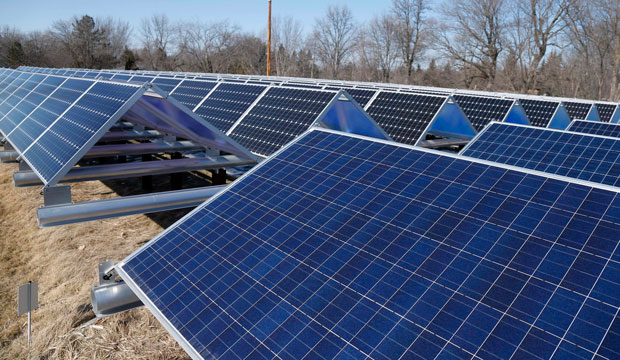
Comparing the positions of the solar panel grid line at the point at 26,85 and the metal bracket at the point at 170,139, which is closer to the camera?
the metal bracket at the point at 170,139

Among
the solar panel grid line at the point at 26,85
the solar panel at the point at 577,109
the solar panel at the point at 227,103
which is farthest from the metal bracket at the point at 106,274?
the solar panel at the point at 577,109

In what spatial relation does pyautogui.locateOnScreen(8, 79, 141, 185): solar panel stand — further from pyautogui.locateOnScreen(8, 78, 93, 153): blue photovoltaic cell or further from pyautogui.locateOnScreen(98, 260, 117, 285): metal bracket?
pyautogui.locateOnScreen(98, 260, 117, 285): metal bracket

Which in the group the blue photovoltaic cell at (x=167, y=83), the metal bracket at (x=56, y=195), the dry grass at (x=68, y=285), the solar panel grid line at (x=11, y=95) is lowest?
the dry grass at (x=68, y=285)

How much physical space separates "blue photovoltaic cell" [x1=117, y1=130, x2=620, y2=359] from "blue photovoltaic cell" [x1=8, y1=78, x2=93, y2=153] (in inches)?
310

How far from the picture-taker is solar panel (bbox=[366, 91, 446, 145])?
14.4 meters

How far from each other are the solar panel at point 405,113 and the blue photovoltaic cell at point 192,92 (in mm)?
6764

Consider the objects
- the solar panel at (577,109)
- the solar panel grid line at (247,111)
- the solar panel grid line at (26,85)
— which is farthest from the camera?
the solar panel at (577,109)

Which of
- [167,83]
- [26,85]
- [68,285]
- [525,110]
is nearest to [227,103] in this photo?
[68,285]

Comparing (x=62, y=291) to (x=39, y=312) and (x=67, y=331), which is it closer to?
(x=39, y=312)

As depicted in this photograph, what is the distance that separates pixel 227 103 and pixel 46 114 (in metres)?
5.66

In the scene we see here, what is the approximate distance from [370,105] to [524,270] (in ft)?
45.0

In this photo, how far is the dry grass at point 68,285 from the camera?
7.43m

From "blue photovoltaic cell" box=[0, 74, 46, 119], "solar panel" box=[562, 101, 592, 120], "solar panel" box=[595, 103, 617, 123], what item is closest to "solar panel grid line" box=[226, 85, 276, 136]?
"blue photovoltaic cell" box=[0, 74, 46, 119]

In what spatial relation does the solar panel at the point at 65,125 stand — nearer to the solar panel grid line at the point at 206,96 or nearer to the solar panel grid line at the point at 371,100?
the solar panel grid line at the point at 206,96
